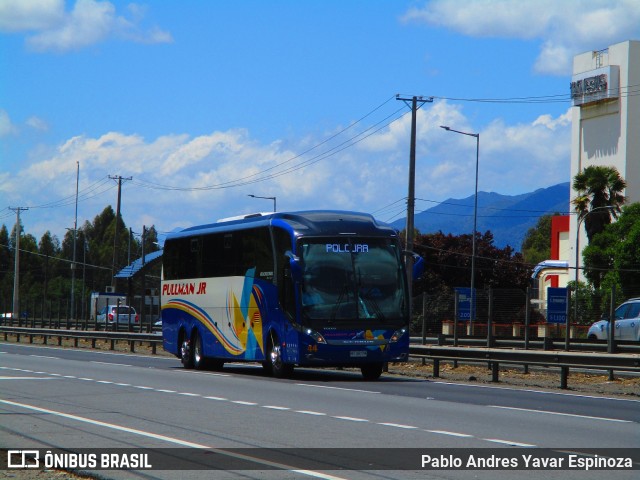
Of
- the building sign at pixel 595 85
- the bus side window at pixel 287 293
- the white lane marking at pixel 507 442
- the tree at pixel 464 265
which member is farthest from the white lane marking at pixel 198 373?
the building sign at pixel 595 85

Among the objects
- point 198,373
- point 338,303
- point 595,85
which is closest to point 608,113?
point 595,85

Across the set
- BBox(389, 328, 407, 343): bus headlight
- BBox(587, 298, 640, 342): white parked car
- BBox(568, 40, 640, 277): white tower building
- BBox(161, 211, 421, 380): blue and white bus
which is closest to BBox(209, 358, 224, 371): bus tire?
BBox(161, 211, 421, 380): blue and white bus

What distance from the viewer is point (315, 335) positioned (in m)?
24.4

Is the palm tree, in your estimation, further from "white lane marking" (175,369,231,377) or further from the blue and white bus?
the blue and white bus

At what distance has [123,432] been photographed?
13430 millimetres

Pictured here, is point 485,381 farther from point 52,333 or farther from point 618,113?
point 618,113

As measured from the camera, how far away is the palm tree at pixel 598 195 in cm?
7331

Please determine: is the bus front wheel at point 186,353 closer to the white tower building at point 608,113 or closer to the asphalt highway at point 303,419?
the asphalt highway at point 303,419

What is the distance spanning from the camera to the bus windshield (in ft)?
80.7

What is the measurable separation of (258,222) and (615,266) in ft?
157

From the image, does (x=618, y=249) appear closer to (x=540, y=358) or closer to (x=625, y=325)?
(x=625, y=325)

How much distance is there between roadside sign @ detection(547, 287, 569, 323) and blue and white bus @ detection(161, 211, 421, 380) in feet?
23.6

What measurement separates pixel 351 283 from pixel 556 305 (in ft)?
28.6

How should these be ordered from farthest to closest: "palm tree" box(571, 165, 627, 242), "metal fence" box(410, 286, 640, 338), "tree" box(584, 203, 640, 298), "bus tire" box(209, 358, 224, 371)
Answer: "palm tree" box(571, 165, 627, 242), "tree" box(584, 203, 640, 298), "metal fence" box(410, 286, 640, 338), "bus tire" box(209, 358, 224, 371)
